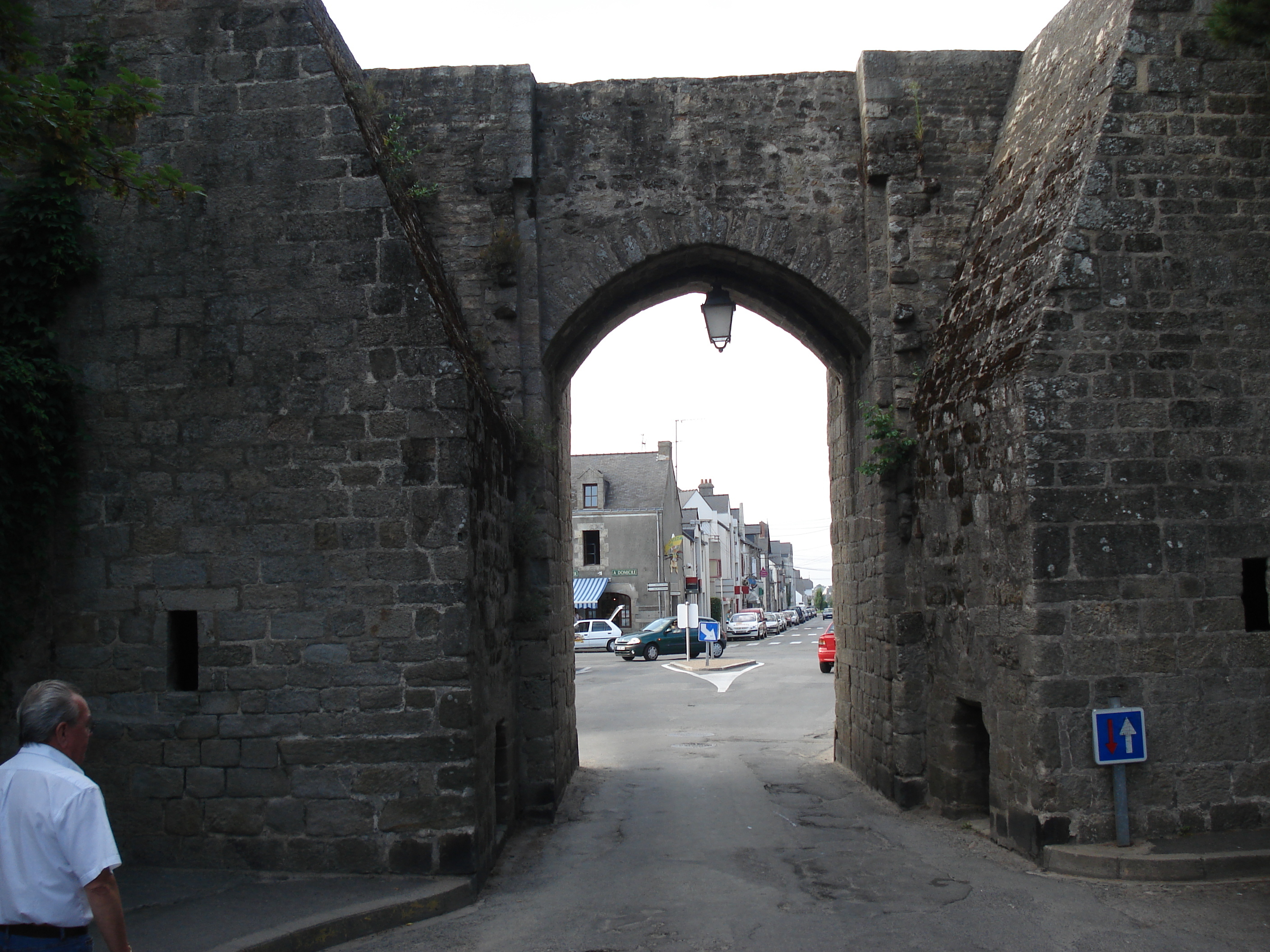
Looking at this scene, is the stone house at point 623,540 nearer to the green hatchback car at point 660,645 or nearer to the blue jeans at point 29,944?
the green hatchback car at point 660,645

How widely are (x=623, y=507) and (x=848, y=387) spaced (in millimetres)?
34856

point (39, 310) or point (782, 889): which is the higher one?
point (39, 310)

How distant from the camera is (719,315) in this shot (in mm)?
9805

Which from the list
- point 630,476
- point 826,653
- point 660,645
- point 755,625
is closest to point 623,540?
point 630,476

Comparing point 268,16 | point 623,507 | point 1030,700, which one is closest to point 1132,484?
point 1030,700

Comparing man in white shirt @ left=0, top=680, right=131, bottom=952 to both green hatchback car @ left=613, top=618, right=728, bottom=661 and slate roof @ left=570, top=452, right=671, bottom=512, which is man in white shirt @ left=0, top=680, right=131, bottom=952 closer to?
green hatchback car @ left=613, top=618, right=728, bottom=661

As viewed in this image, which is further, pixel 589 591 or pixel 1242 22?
pixel 589 591

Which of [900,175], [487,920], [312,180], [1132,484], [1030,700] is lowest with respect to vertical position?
[487,920]

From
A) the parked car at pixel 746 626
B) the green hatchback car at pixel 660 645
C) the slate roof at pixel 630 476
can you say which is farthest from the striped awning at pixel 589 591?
the green hatchback car at pixel 660 645

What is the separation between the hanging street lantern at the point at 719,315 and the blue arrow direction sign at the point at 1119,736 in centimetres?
500

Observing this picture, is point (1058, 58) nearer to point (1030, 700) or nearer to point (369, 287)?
point (1030, 700)

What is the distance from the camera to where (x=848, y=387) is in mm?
10062

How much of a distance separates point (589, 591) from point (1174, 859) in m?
37.7

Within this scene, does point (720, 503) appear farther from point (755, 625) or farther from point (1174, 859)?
point (1174, 859)
